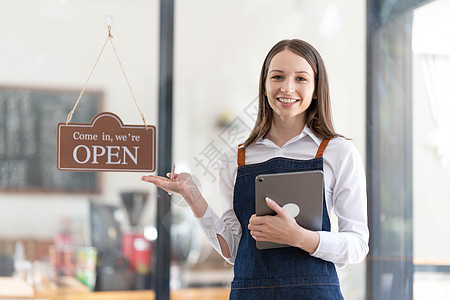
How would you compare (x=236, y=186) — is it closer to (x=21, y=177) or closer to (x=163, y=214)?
(x=163, y=214)

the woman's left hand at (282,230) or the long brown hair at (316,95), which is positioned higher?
the long brown hair at (316,95)

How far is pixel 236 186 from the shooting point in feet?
4.50

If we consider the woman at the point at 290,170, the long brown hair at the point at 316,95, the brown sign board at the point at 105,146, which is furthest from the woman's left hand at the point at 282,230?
the brown sign board at the point at 105,146

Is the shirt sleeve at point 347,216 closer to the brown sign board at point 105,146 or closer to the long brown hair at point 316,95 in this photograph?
the long brown hair at point 316,95

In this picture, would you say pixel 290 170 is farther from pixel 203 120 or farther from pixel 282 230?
pixel 203 120

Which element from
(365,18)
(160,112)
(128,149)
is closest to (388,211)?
(365,18)

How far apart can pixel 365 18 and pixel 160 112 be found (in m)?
0.90

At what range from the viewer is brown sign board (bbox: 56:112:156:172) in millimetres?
1570

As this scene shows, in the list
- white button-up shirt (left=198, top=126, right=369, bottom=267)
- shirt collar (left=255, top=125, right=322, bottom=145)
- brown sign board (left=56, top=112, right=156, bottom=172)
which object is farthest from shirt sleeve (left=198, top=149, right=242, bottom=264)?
brown sign board (left=56, top=112, right=156, bottom=172)

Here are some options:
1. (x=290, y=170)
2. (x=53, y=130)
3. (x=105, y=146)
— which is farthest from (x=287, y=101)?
(x=53, y=130)

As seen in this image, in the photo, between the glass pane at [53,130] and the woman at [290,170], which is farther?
the glass pane at [53,130]

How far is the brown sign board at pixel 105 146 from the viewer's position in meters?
1.57

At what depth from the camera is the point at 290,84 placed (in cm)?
134

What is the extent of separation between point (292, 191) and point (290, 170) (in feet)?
0.35
